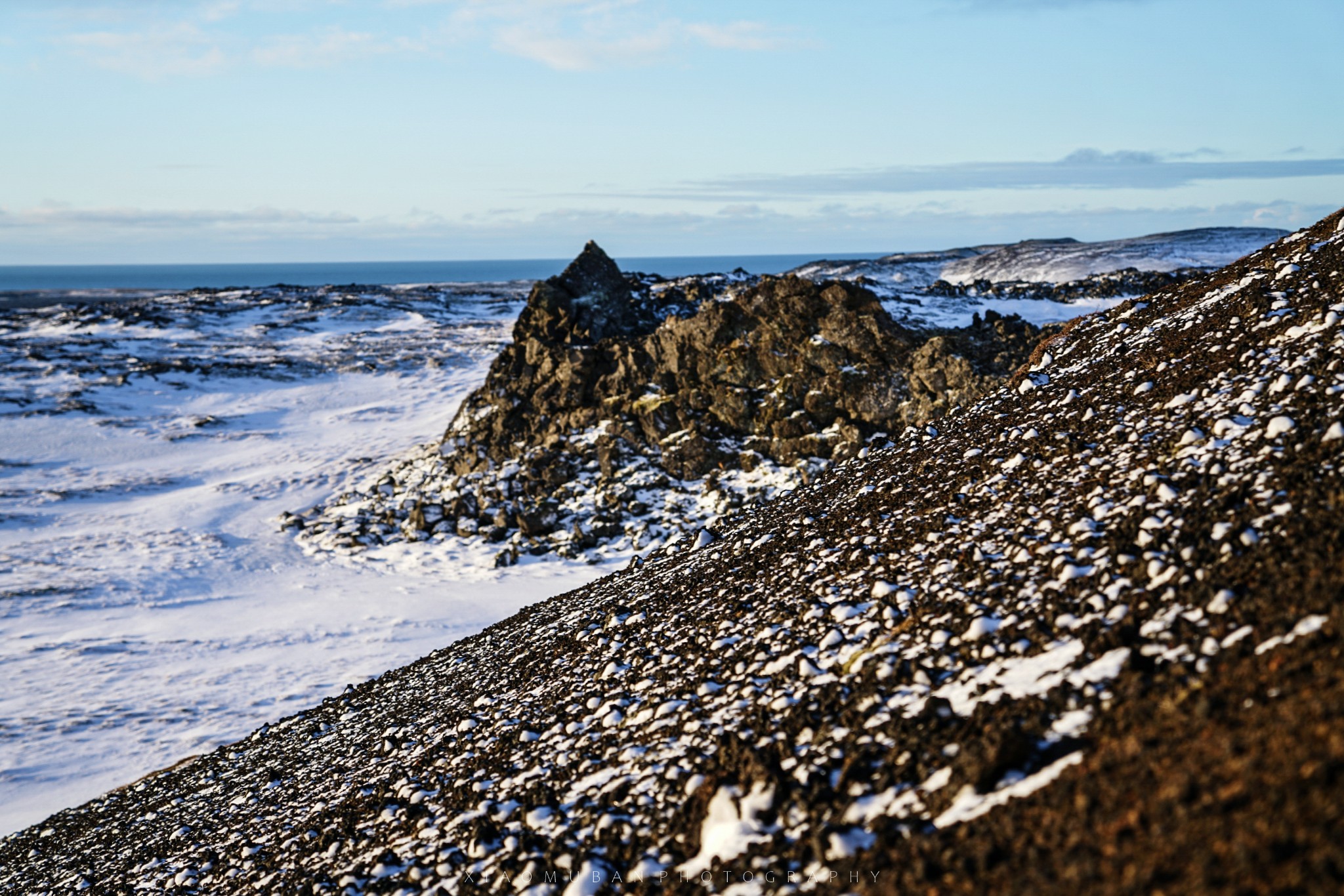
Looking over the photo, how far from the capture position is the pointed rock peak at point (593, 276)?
35438 millimetres

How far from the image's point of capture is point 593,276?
36.3 meters

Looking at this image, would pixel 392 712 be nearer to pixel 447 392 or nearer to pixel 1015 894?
pixel 1015 894

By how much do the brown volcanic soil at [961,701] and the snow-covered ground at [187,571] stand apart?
6.47 meters

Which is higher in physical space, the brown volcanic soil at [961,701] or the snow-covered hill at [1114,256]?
the snow-covered hill at [1114,256]

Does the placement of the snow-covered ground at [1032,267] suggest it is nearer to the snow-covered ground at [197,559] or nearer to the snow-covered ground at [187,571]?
the snow-covered ground at [197,559]

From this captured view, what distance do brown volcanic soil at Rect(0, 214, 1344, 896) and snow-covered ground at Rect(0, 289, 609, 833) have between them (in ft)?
21.2

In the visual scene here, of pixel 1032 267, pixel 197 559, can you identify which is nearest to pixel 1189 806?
pixel 197 559

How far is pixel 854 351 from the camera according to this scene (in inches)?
1013

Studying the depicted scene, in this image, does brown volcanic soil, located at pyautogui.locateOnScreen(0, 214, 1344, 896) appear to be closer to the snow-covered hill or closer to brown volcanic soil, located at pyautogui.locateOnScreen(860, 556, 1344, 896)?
brown volcanic soil, located at pyautogui.locateOnScreen(860, 556, 1344, 896)

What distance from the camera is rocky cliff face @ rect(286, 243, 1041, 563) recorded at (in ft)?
81.1

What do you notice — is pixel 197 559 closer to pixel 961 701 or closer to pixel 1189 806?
pixel 961 701

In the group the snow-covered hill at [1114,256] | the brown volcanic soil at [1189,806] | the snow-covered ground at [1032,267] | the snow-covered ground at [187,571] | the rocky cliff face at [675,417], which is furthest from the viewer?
the snow-covered hill at [1114,256]

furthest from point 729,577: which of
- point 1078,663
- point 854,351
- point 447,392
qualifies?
point 447,392

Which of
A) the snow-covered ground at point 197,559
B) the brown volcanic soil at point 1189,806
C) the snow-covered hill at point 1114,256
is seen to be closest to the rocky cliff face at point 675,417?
the snow-covered ground at point 197,559
